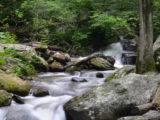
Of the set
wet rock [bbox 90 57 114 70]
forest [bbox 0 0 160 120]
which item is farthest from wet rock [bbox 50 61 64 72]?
wet rock [bbox 90 57 114 70]

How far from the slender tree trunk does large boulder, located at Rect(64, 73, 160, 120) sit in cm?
171

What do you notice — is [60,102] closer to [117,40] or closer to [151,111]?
[151,111]

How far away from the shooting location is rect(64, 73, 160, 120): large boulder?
5.60 m

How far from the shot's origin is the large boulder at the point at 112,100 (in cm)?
560

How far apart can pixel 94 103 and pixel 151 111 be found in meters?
1.28

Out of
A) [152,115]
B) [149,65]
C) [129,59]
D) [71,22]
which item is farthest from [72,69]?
[152,115]

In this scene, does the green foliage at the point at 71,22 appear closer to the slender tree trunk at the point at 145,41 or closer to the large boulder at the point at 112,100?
the slender tree trunk at the point at 145,41

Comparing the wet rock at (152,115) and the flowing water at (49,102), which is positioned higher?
the wet rock at (152,115)

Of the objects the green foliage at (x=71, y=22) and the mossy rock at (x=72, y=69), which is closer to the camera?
the mossy rock at (x=72, y=69)

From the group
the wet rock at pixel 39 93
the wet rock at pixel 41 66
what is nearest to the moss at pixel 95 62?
the wet rock at pixel 41 66

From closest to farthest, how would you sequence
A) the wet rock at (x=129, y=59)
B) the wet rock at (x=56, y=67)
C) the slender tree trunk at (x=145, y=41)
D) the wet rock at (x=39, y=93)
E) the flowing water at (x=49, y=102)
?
1. the flowing water at (x=49, y=102)
2. the wet rock at (x=39, y=93)
3. the slender tree trunk at (x=145, y=41)
4. the wet rock at (x=56, y=67)
5. the wet rock at (x=129, y=59)

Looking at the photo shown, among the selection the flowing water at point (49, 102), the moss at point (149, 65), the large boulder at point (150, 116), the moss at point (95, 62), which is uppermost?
the moss at point (149, 65)

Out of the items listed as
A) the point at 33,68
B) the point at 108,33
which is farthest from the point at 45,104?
the point at 108,33

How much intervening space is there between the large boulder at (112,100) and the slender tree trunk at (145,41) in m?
1.71
